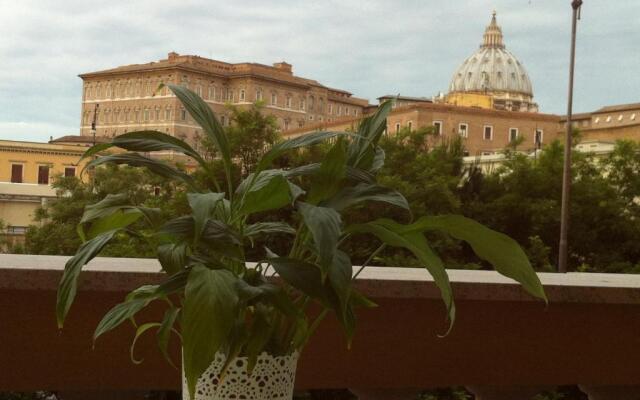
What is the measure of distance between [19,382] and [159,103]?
214 feet

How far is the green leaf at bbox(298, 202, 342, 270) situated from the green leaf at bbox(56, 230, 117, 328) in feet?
0.64

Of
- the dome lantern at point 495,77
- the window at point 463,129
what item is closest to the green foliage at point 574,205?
the window at point 463,129

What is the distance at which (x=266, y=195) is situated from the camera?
875 millimetres

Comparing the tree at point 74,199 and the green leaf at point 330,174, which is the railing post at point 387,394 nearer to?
the green leaf at point 330,174

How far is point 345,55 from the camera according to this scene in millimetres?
95750

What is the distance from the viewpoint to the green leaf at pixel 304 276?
853mm

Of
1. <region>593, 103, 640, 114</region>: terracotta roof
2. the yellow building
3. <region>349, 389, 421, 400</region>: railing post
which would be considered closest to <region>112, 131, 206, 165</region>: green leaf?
<region>349, 389, 421, 400</region>: railing post

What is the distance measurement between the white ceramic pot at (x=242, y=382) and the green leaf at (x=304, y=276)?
95mm

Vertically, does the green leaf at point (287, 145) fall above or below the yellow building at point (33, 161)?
below

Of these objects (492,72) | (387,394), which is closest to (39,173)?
(492,72)

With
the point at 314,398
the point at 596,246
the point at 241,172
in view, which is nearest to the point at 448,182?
the point at 596,246

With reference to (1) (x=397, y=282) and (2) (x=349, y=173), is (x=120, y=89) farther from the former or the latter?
(2) (x=349, y=173)

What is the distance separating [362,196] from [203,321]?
202mm

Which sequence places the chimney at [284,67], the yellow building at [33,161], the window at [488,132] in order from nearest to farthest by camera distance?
1. the yellow building at [33,161]
2. the window at [488,132]
3. the chimney at [284,67]
